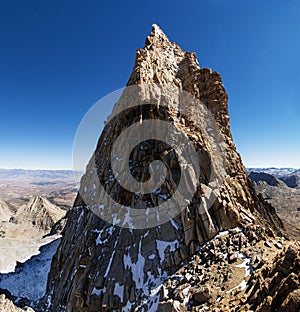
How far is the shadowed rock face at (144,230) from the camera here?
1923cm

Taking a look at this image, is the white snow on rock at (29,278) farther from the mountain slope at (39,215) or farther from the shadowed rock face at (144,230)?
the mountain slope at (39,215)

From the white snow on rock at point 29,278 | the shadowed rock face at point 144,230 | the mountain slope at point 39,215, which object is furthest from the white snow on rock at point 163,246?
the mountain slope at point 39,215

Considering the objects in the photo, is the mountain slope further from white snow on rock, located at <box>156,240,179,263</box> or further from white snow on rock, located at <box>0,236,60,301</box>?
white snow on rock, located at <box>156,240,179,263</box>

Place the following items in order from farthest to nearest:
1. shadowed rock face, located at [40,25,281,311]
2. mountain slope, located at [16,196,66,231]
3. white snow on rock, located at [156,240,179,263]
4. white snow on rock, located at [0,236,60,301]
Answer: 1. mountain slope, located at [16,196,66,231]
2. white snow on rock, located at [0,236,60,301]
3. white snow on rock, located at [156,240,179,263]
4. shadowed rock face, located at [40,25,281,311]

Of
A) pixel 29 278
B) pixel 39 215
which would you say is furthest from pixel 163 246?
pixel 39 215

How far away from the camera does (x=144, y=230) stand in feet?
73.7

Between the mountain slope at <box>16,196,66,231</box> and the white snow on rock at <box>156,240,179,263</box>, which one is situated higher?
the white snow on rock at <box>156,240,179,263</box>

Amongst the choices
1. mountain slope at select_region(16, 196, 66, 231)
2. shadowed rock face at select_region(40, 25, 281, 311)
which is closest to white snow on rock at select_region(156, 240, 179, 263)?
shadowed rock face at select_region(40, 25, 281, 311)

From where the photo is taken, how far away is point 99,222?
26.7 metres

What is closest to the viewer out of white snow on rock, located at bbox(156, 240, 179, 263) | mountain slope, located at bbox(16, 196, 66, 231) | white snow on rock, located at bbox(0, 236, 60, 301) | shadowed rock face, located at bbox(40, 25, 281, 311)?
shadowed rock face, located at bbox(40, 25, 281, 311)

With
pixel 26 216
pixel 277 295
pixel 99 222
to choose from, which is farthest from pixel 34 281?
pixel 26 216

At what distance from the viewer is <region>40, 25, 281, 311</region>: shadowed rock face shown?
757 inches

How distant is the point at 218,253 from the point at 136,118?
21.0 meters

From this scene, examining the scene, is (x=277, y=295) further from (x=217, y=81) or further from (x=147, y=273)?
(x=217, y=81)
